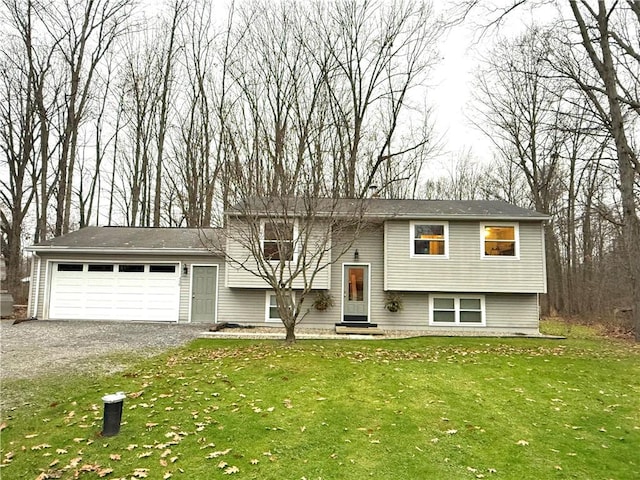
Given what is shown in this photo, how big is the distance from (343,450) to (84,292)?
41.1 feet

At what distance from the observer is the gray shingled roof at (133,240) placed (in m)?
13.4

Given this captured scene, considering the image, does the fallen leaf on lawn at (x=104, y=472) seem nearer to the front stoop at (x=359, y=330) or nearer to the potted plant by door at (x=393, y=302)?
the front stoop at (x=359, y=330)

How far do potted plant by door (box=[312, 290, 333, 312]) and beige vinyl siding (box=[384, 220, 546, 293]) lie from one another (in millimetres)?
1977

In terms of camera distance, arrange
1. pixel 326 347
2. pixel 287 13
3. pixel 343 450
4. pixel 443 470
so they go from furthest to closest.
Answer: pixel 287 13 < pixel 326 347 < pixel 343 450 < pixel 443 470

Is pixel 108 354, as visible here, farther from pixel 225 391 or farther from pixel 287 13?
pixel 287 13

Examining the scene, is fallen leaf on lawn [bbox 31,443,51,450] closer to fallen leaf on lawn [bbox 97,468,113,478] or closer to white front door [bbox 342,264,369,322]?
fallen leaf on lawn [bbox 97,468,113,478]

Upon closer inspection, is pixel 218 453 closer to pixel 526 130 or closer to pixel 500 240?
pixel 500 240

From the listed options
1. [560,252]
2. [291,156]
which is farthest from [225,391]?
[560,252]

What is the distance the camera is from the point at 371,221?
1299 centimetres

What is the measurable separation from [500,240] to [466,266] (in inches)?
56.8

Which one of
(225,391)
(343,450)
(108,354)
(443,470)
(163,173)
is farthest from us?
(163,173)

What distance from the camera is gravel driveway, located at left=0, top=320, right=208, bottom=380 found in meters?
7.12

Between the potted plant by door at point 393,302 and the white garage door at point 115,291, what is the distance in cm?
709

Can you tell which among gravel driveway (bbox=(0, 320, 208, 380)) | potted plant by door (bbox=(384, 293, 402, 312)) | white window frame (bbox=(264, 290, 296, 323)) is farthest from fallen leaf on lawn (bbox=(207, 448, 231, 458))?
potted plant by door (bbox=(384, 293, 402, 312))
